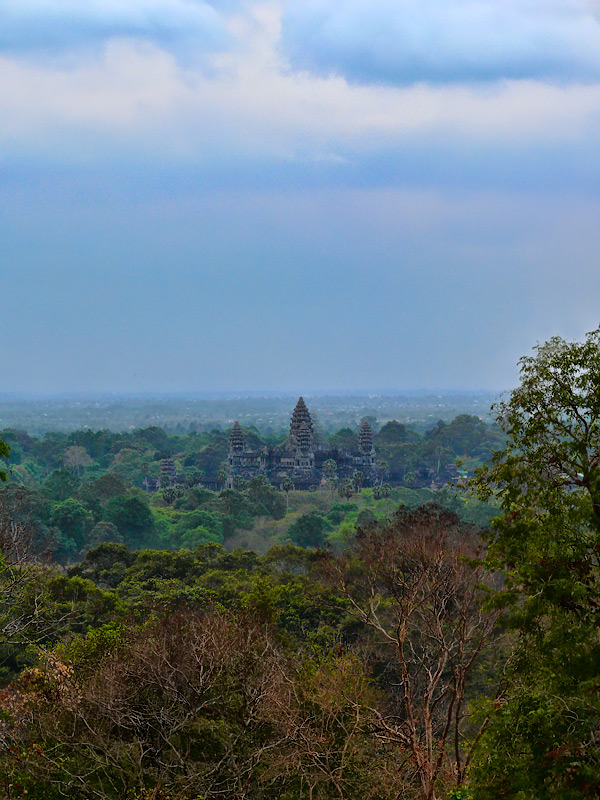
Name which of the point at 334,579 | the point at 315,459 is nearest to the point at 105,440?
the point at 315,459

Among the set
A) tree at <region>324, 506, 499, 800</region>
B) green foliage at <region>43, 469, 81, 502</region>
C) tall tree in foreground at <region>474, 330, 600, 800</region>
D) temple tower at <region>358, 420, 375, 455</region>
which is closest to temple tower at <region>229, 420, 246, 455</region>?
temple tower at <region>358, 420, 375, 455</region>

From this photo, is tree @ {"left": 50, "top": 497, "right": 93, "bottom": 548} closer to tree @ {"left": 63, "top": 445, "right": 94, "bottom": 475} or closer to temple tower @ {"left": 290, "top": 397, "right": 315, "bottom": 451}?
temple tower @ {"left": 290, "top": 397, "right": 315, "bottom": 451}

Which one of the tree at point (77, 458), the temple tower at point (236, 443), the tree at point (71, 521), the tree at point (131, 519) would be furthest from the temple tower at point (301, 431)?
the tree at point (77, 458)

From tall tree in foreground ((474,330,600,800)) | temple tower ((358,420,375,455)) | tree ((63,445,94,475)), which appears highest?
tall tree in foreground ((474,330,600,800))

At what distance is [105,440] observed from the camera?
357ft

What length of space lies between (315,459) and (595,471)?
75006 mm

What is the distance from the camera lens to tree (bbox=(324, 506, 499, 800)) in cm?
1294

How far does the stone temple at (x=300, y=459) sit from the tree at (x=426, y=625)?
47785mm

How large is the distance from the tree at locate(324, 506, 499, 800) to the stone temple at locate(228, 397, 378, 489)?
47.8 metres

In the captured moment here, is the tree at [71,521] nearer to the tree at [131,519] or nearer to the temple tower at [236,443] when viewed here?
the tree at [131,519]

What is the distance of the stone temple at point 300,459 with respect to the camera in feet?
274

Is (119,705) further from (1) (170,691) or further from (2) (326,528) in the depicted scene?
(2) (326,528)

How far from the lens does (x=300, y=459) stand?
83.8 meters

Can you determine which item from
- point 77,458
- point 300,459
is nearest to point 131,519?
point 300,459
